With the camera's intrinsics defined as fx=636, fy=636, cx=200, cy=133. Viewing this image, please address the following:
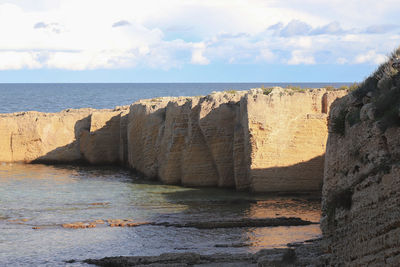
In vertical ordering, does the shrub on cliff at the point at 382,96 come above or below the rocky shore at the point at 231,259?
above

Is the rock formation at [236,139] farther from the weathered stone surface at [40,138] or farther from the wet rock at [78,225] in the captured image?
the wet rock at [78,225]

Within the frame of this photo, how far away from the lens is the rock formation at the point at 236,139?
66.5 feet

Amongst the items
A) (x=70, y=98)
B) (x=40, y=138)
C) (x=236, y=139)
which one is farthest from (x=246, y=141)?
(x=70, y=98)

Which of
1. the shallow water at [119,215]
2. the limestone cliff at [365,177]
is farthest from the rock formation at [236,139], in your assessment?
the limestone cliff at [365,177]

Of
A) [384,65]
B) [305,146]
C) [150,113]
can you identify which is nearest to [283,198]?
[305,146]

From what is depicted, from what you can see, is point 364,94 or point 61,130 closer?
point 364,94

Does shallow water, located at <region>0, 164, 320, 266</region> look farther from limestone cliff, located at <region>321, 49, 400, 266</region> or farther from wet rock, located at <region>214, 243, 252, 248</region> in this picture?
limestone cliff, located at <region>321, 49, 400, 266</region>

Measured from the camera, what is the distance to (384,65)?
10422mm

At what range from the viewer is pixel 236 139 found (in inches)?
835

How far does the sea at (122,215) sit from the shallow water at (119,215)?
0.02m

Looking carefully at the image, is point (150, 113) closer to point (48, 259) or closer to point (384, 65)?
point (48, 259)

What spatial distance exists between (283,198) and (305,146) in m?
1.93

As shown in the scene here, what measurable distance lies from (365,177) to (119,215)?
1044 centimetres

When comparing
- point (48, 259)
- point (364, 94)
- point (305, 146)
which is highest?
point (364, 94)
